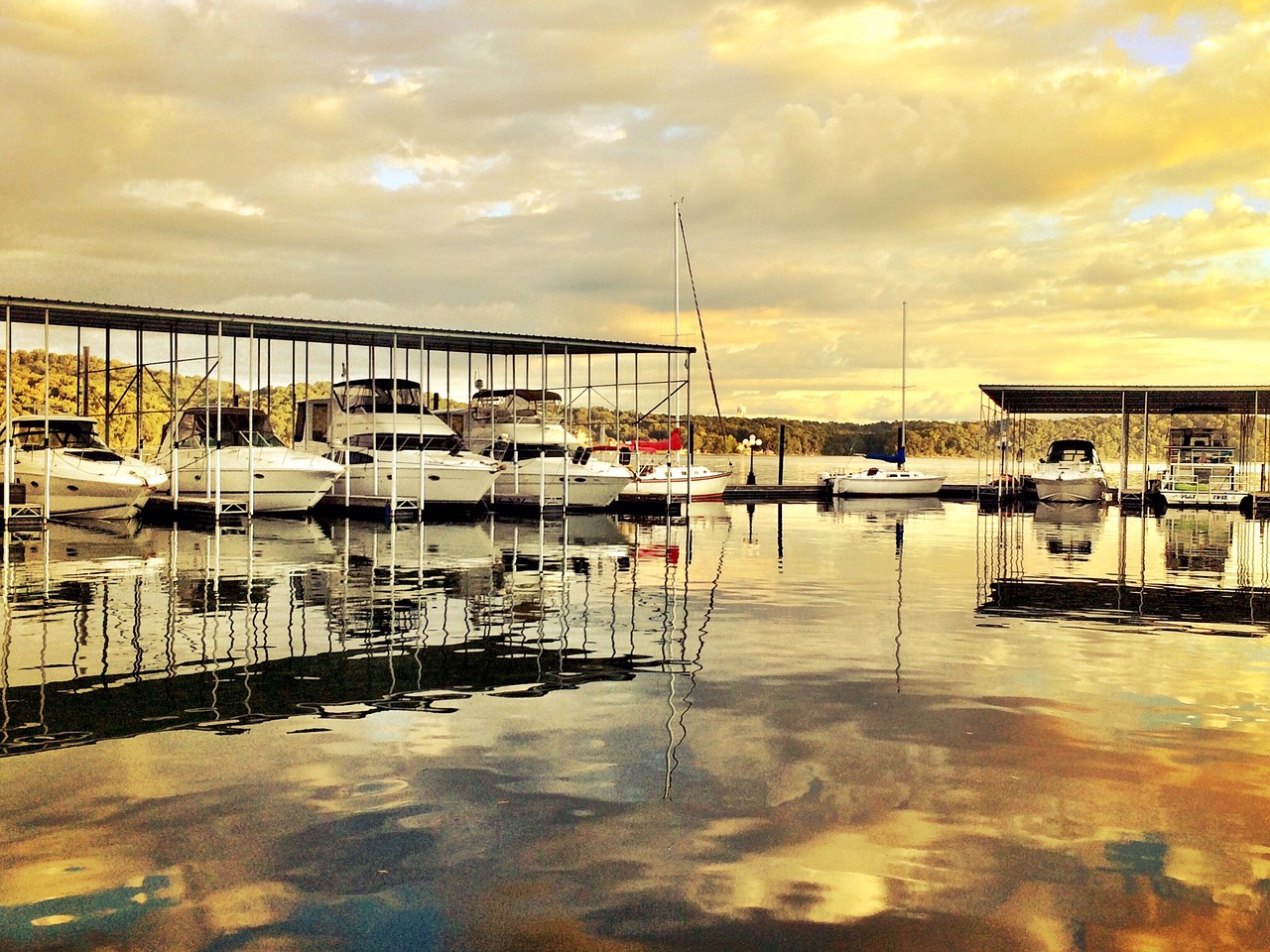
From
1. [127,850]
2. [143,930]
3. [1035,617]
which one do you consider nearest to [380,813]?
[127,850]

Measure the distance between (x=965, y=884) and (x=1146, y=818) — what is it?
175cm

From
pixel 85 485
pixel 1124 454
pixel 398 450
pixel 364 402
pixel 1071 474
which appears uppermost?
pixel 364 402

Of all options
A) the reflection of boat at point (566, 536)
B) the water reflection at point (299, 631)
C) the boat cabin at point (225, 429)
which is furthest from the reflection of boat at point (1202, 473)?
the boat cabin at point (225, 429)

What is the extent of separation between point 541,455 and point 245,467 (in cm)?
1024

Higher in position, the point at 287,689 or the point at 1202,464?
the point at 1202,464

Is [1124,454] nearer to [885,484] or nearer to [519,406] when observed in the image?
[885,484]

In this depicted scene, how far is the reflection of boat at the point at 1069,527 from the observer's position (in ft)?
88.9

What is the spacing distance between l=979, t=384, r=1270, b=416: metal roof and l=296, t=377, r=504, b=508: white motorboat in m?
24.3

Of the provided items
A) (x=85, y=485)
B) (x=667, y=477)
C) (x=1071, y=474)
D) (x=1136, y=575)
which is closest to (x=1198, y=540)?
(x=1136, y=575)

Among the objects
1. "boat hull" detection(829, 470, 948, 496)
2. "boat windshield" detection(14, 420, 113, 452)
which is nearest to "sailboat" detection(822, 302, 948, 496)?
"boat hull" detection(829, 470, 948, 496)

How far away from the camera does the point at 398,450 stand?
37.6 m

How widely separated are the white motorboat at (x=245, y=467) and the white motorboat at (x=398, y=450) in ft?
6.90

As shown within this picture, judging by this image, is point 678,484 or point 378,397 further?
point 678,484

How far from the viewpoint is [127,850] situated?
18.7 ft
